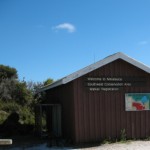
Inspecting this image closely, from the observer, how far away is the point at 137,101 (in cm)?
1750

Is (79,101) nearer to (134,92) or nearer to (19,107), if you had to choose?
(134,92)

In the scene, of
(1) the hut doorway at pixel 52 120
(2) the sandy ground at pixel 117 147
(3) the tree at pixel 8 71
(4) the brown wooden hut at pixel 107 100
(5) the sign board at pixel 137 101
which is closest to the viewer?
(2) the sandy ground at pixel 117 147

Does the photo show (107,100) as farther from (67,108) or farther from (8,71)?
(8,71)

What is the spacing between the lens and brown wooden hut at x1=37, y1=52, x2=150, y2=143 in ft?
53.9

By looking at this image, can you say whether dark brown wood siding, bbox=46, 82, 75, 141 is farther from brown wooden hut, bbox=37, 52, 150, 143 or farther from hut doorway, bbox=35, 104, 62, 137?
hut doorway, bbox=35, 104, 62, 137

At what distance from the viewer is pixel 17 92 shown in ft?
103

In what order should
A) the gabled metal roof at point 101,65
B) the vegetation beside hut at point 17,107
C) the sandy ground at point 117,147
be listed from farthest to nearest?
1. the vegetation beside hut at point 17,107
2. the gabled metal roof at point 101,65
3. the sandy ground at point 117,147

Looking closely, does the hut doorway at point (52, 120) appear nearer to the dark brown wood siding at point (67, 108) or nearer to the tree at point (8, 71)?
the dark brown wood siding at point (67, 108)

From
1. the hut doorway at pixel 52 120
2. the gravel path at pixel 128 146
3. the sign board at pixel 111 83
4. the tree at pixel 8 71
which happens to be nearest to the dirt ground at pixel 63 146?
the gravel path at pixel 128 146

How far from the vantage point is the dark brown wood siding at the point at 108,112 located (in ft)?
54.0

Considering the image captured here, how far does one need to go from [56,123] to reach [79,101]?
3.69m

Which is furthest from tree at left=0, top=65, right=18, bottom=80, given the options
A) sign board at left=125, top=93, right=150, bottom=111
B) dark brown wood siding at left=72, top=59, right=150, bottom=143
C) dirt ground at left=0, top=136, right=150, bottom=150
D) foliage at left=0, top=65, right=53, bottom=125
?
sign board at left=125, top=93, right=150, bottom=111

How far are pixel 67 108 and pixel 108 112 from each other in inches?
81.1

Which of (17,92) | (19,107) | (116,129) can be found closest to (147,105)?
(116,129)
